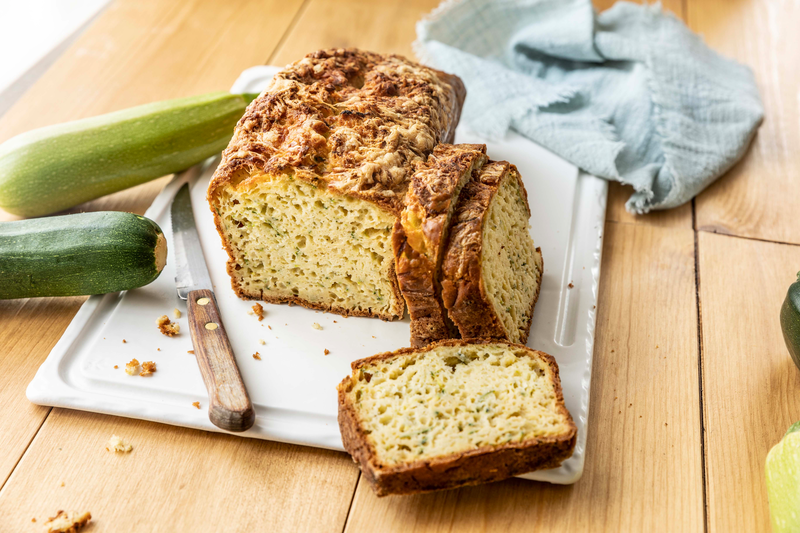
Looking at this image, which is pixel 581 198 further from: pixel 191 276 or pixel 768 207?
pixel 191 276

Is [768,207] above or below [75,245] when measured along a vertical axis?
below

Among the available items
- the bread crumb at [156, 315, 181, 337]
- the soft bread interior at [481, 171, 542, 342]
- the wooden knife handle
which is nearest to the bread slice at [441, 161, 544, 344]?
the soft bread interior at [481, 171, 542, 342]

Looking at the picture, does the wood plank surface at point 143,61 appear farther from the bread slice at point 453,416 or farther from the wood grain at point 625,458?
the wood grain at point 625,458

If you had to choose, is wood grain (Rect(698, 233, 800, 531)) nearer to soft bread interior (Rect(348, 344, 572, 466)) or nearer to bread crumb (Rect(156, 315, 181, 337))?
soft bread interior (Rect(348, 344, 572, 466))

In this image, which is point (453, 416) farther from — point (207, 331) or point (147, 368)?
point (147, 368)

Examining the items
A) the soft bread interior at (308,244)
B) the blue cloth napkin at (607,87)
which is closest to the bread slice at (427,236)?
the soft bread interior at (308,244)

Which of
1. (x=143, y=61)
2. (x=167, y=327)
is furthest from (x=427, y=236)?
(x=143, y=61)

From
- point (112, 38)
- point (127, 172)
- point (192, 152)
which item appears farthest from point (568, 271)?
point (112, 38)
